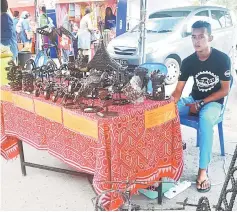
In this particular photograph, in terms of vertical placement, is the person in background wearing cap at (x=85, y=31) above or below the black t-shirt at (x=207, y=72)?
above

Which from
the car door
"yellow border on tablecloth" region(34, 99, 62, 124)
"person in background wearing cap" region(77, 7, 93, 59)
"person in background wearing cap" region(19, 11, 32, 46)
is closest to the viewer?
"yellow border on tablecloth" region(34, 99, 62, 124)

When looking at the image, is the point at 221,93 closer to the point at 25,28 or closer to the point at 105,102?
the point at 105,102

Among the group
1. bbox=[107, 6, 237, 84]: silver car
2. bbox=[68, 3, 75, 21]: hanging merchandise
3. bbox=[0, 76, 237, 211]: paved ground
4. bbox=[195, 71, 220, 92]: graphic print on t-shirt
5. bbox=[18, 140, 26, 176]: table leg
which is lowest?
bbox=[0, 76, 237, 211]: paved ground

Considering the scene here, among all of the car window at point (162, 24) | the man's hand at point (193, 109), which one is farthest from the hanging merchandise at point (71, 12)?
the man's hand at point (193, 109)

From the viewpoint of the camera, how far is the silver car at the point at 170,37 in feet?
14.0

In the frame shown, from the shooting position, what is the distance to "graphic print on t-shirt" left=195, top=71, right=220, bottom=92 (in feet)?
8.86

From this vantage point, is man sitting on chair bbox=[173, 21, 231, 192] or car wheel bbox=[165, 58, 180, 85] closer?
man sitting on chair bbox=[173, 21, 231, 192]

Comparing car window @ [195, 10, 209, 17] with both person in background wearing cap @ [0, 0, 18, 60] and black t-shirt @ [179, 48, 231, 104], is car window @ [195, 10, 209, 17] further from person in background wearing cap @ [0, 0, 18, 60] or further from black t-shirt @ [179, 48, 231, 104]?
person in background wearing cap @ [0, 0, 18, 60]

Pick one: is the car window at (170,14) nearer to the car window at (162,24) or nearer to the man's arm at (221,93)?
the car window at (162,24)

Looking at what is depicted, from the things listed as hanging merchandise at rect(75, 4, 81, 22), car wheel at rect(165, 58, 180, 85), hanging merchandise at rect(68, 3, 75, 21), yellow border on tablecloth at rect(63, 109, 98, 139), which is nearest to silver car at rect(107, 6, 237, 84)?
car wheel at rect(165, 58, 180, 85)

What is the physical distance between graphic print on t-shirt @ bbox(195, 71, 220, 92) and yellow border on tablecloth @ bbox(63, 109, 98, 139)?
4.22 ft

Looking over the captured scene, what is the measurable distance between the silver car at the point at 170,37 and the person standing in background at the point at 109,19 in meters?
0.23

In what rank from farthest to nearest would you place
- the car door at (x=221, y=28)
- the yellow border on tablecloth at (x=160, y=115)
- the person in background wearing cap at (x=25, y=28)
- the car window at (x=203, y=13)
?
1. the person in background wearing cap at (x=25, y=28)
2. the car window at (x=203, y=13)
3. the car door at (x=221, y=28)
4. the yellow border on tablecloth at (x=160, y=115)

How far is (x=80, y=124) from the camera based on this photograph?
1.92 meters
